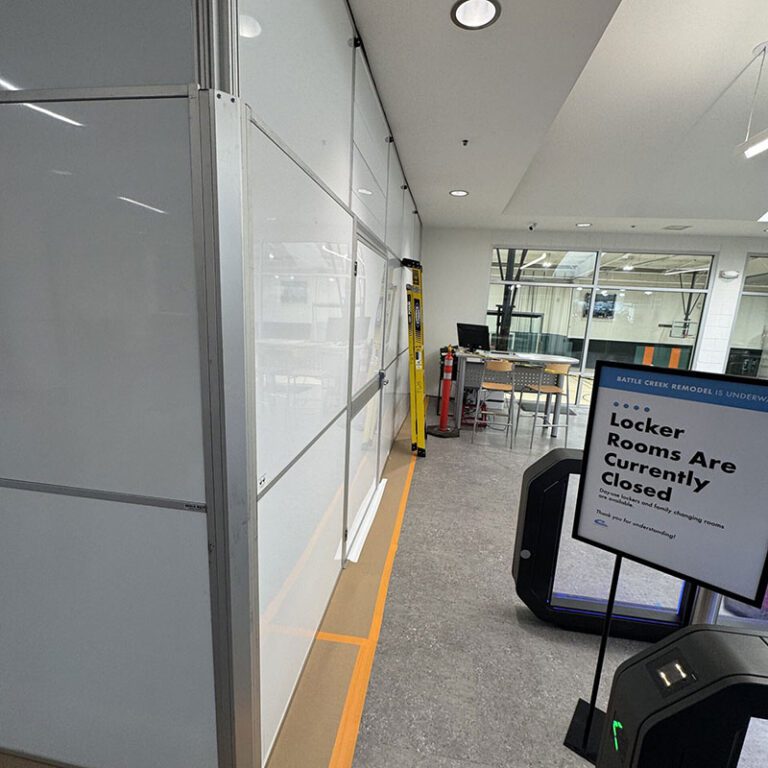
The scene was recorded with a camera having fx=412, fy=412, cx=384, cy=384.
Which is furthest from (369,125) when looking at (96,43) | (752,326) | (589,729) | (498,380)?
(752,326)

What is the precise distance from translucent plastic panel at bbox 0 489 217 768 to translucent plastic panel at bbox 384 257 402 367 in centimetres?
261

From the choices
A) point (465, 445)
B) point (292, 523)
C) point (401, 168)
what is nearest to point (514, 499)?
point (465, 445)

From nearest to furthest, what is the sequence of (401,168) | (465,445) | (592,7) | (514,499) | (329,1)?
(329,1)
(592,7)
(514,499)
(401,168)
(465,445)

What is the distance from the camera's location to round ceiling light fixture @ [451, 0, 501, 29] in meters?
1.74

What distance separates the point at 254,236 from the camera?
106cm

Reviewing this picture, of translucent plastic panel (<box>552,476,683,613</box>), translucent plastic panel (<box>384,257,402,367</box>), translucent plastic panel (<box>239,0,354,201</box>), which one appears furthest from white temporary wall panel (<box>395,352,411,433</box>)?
translucent plastic panel (<box>239,0,354,201</box>)

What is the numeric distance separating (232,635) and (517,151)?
12.3 ft

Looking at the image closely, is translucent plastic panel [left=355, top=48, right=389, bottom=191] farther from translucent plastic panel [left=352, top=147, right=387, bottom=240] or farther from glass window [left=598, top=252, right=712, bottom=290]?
glass window [left=598, top=252, right=712, bottom=290]

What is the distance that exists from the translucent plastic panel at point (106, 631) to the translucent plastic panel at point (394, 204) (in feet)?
9.01

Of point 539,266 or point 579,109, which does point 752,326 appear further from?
point 579,109

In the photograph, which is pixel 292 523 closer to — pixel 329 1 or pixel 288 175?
pixel 288 175

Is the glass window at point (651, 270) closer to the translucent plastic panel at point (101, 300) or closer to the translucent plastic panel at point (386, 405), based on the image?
the translucent plastic panel at point (386, 405)

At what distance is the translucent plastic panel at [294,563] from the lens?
1332mm

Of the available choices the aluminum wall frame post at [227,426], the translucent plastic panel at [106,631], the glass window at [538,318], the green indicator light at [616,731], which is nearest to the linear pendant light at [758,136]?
the glass window at [538,318]
